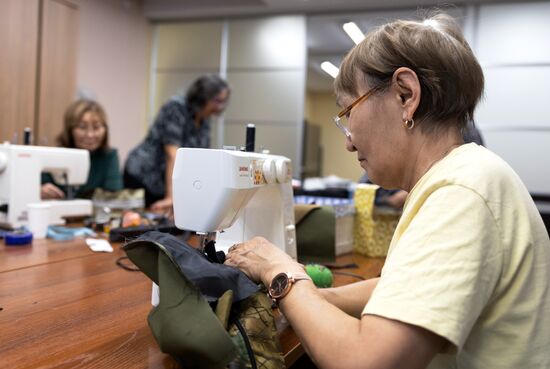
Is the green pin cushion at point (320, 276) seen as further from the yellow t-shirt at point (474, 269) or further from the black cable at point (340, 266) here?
the yellow t-shirt at point (474, 269)

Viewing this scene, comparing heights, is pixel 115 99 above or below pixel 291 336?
above

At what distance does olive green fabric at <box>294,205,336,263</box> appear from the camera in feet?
5.12

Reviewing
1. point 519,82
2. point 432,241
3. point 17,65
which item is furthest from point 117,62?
point 432,241

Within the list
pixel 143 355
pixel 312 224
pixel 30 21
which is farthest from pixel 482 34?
pixel 143 355

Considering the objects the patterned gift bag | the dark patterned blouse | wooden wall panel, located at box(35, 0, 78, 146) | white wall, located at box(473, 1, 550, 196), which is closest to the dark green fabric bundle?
the patterned gift bag

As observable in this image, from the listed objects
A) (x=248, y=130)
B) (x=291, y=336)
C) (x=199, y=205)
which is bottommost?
(x=291, y=336)

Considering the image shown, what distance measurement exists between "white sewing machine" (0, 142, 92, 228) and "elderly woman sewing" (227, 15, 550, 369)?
133 centimetres

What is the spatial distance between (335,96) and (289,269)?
34 centimetres

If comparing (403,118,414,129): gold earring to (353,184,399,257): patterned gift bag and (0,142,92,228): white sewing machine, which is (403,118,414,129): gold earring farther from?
(0,142,92,228): white sewing machine

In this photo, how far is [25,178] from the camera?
6.25 feet

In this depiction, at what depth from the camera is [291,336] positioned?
95 centimetres

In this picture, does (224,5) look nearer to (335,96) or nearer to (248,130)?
(248,130)

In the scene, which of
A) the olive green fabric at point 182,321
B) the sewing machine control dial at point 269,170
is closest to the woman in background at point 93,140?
the sewing machine control dial at point 269,170

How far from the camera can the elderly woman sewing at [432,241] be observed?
637mm
